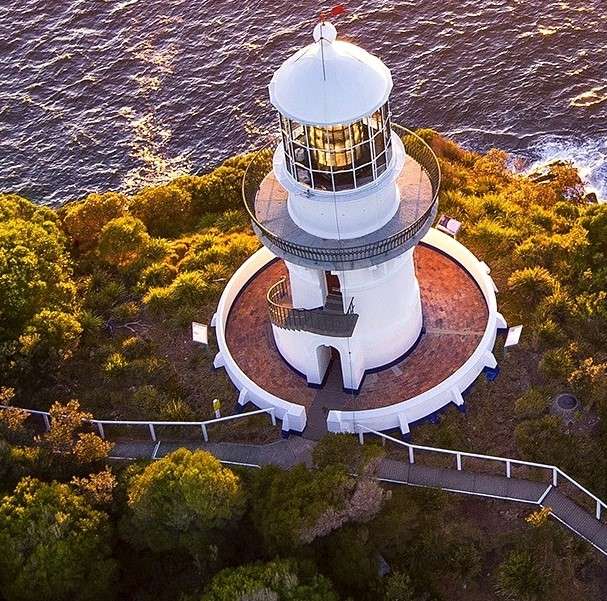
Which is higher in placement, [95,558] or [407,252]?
[407,252]

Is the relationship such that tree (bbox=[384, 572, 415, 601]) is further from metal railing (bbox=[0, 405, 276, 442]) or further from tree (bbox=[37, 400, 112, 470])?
tree (bbox=[37, 400, 112, 470])

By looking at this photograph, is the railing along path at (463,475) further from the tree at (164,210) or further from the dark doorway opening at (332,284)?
the tree at (164,210)

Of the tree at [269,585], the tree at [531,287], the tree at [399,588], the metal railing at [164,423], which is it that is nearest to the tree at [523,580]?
the tree at [399,588]

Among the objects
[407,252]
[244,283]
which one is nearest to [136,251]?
[244,283]

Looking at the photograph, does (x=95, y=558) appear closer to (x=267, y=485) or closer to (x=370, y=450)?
(x=267, y=485)

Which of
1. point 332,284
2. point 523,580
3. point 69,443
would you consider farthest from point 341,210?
point 523,580

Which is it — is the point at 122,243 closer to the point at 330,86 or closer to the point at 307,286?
the point at 307,286
